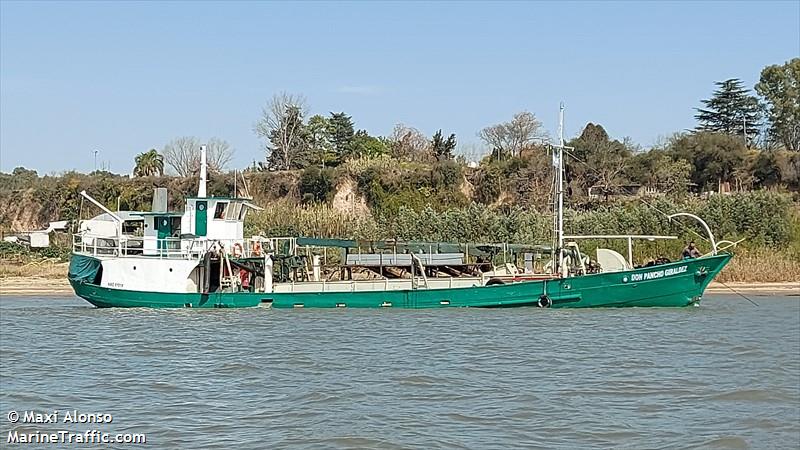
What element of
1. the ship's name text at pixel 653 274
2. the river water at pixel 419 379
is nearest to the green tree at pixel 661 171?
the ship's name text at pixel 653 274

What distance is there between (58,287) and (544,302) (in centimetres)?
2642

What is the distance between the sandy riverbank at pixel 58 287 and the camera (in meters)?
41.8

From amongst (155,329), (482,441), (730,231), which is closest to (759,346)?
(482,441)

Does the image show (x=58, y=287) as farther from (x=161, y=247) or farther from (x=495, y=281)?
(x=495, y=281)

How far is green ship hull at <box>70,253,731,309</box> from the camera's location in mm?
32000

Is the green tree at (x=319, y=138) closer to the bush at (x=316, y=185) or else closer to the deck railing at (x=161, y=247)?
the bush at (x=316, y=185)

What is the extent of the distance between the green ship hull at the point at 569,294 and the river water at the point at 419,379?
878 mm

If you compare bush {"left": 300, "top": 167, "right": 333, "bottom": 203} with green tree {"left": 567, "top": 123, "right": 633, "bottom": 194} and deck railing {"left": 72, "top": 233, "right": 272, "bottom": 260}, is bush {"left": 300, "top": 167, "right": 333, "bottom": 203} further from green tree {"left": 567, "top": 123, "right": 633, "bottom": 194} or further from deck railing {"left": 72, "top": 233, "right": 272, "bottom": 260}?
deck railing {"left": 72, "top": 233, "right": 272, "bottom": 260}

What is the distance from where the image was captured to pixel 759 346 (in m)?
23.2

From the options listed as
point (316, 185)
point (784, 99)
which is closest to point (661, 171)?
point (784, 99)

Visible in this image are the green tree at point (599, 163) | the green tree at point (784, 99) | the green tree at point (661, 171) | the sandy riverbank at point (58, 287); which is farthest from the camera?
the green tree at point (784, 99)

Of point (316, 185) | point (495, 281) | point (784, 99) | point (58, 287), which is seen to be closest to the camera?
point (495, 281)

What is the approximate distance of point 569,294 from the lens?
32031 mm

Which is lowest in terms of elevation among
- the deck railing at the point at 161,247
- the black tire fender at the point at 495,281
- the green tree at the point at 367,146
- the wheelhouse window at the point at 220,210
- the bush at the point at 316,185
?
the black tire fender at the point at 495,281
